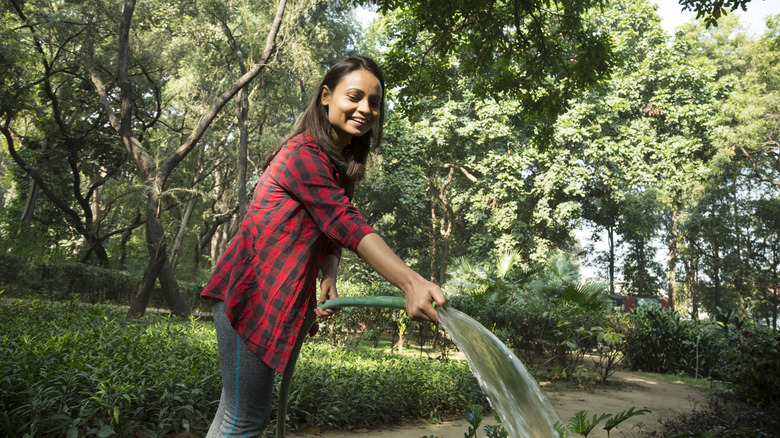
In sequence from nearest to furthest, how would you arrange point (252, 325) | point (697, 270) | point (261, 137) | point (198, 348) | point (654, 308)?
point (252, 325) < point (198, 348) < point (654, 308) < point (261, 137) < point (697, 270)

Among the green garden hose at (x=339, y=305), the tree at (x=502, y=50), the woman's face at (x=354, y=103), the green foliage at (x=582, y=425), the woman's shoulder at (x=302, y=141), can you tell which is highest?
the tree at (x=502, y=50)

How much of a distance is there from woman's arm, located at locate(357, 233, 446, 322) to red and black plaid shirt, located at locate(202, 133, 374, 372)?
143 mm

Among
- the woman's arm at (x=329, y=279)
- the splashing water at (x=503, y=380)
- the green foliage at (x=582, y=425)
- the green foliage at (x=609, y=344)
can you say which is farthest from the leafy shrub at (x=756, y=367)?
the woman's arm at (x=329, y=279)

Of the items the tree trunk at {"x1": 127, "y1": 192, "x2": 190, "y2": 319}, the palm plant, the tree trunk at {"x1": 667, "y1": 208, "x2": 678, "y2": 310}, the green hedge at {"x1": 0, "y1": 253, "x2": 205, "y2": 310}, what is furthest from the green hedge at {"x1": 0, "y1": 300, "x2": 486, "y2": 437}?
the tree trunk at {"x1": 667, "y1": 208, "x2": 678, "y2": 310}

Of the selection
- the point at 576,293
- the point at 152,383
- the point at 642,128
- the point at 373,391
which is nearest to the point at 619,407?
the point at 576,293

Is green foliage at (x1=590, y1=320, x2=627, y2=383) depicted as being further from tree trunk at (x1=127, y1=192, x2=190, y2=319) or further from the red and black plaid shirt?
the red and black plaid shirt

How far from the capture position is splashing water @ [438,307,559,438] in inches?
52.5

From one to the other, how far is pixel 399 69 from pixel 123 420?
6019 millimetres

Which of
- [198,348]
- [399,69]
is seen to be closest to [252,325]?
[198,348]

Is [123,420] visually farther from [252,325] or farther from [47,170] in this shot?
[47,170]

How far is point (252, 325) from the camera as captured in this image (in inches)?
58.6

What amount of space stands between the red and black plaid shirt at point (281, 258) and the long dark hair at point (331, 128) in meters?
0.12

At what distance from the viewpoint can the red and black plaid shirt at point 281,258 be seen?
146 centimetres

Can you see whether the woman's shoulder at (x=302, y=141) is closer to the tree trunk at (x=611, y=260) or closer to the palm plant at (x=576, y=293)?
the palm plant at (x=576, y=293)
